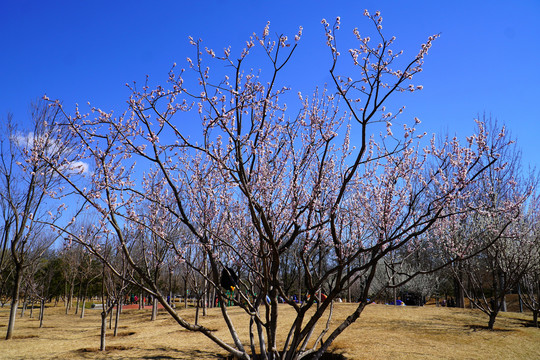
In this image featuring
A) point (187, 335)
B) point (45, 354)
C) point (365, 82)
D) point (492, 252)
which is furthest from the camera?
point (492, 252)

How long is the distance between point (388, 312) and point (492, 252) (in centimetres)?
441

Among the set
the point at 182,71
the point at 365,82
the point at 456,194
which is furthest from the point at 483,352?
the point at 182,71

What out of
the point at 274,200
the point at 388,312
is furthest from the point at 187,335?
the point at 274,200

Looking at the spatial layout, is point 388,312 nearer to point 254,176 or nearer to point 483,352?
point 483,352

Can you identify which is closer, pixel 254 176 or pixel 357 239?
pixel 254 176

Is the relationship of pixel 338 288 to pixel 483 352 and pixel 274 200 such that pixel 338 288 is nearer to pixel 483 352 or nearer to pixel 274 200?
pixel 274 200

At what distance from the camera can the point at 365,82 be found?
3.71 m

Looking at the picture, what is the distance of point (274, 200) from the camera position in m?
5.33

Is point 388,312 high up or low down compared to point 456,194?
down

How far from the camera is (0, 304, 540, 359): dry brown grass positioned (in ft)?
28.1

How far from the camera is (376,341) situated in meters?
9.51

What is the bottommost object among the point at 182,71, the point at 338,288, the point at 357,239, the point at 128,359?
the point at 128,359

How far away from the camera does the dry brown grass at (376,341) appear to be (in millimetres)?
8562

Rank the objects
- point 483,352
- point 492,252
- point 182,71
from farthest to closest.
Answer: point 492,252 → point 483,352 → point 182,71
